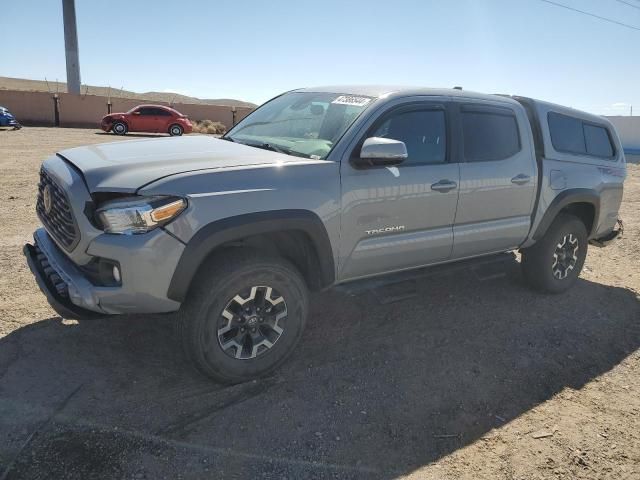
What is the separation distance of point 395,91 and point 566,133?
234cm

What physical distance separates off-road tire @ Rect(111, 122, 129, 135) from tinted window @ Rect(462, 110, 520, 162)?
24364mm

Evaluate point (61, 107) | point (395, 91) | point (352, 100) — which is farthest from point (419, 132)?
point (61, 107)

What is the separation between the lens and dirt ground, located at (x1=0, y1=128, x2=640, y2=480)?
274cm

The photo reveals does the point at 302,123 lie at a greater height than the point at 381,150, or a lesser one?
greater

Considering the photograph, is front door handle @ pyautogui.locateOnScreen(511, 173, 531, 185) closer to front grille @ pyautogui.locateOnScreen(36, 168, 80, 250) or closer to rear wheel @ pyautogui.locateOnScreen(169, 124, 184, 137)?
front grille @ pyautogui.locateOnScreen(36, 168, 80, 250)

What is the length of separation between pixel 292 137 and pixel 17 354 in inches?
98.6

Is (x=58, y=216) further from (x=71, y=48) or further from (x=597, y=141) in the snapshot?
(x=71, y=48)

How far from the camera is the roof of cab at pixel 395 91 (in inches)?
157

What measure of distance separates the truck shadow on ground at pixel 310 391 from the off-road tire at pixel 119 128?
23750mm

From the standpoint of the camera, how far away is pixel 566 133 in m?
5.28

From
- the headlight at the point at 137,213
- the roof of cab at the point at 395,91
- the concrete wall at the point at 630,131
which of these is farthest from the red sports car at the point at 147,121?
the headlight at the point at 137,213

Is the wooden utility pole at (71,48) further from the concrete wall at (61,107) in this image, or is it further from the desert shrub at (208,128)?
the desert shrub at (208,128)

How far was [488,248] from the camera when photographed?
466 cm

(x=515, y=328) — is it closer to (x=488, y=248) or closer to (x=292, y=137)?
(x=488, y=248)
